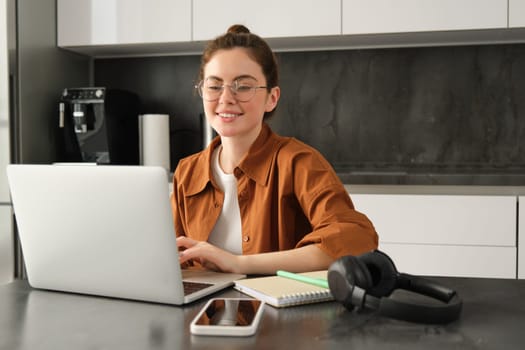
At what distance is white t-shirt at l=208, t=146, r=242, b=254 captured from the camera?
1530mm

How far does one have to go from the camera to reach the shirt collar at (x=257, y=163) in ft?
5.04

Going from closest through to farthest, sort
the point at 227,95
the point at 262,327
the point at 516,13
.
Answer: the point at 262,327, the point at 227,95, the point at 516,13

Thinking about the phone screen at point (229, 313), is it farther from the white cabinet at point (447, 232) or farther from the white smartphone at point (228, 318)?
the white cabinet at point (447, 232)

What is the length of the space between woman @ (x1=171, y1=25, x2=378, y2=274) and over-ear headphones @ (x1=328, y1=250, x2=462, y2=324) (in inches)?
16.6

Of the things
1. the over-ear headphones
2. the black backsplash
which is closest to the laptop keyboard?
the over-ear headphones

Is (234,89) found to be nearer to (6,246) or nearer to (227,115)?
(227,115)

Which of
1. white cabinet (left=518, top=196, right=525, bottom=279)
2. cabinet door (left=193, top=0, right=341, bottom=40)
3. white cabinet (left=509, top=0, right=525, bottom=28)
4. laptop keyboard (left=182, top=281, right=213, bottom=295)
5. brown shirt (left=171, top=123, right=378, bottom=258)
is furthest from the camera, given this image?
cabinet door (left=193, top=0, right=341, bottom=40)

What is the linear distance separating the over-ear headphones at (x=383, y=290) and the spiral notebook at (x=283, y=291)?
0.05 metres

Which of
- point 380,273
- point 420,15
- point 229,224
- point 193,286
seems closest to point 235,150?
point 229,224

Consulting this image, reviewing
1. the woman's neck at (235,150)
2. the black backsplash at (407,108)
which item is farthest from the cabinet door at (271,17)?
the woman's neck at (235,150)

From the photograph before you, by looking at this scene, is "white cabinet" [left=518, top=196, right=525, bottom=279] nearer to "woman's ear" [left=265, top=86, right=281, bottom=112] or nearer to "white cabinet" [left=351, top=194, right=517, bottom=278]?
"white cabinet" [left=351, top=194, right=517, bottom=278]

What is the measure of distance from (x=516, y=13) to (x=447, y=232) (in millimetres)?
938

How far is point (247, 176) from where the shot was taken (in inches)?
60.5

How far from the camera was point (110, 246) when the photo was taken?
1013 millimetres
